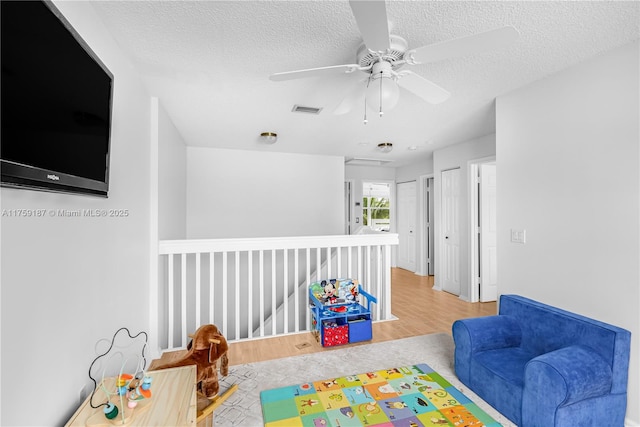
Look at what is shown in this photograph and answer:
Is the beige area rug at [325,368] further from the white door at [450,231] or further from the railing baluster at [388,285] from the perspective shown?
the white door at [450,231]

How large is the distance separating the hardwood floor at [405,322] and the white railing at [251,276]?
0.61 feet

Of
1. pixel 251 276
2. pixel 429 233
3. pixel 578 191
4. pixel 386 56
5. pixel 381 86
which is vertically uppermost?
pixel 386 56

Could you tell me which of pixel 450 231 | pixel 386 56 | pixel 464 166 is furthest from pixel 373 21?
pixel 450 231

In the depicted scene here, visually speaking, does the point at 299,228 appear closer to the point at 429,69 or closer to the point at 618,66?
the point at 429,69

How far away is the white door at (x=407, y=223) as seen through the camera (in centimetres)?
→ 640

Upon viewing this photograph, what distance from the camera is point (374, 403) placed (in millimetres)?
1875

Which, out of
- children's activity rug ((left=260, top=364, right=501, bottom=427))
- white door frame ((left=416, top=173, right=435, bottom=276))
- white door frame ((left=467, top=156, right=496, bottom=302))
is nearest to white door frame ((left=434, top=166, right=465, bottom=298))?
white door frame ((left=467, top=156, right=496, bottom=302))

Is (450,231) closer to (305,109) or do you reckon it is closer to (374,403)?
(305,109)

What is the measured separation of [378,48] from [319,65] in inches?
29.8

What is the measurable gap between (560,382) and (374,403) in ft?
3.34

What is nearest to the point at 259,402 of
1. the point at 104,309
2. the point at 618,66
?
the point at 104,309

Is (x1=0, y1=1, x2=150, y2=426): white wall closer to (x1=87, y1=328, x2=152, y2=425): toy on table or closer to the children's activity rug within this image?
(x1=87, y1=328, x2=152, y2=425): toy on table

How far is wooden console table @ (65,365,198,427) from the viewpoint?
3.77ft

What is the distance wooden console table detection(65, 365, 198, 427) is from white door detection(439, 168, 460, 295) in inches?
167
